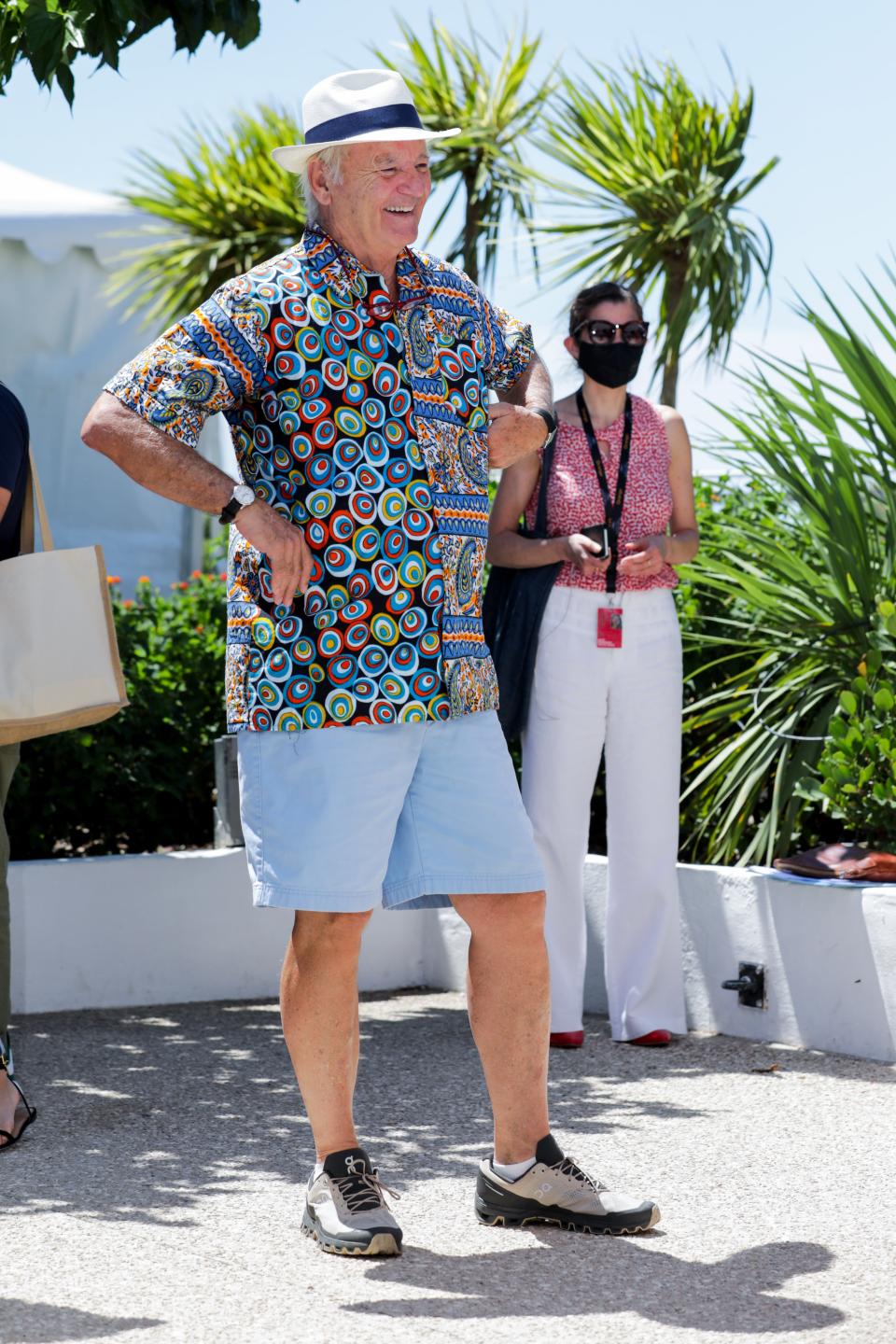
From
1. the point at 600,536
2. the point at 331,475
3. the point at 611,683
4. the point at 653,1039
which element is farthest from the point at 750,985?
the point at 331,475

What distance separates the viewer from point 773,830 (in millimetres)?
5348

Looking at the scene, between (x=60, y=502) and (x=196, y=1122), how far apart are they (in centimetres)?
697

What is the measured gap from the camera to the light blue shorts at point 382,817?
3096mm

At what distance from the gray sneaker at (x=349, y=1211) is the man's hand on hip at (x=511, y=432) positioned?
1.33 m

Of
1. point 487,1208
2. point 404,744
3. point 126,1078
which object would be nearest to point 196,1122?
point 126,1078

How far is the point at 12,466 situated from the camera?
12.6 ft

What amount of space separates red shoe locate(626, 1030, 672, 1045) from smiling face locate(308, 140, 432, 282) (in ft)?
8.57

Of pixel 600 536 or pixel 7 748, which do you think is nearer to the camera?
pixel 7 748

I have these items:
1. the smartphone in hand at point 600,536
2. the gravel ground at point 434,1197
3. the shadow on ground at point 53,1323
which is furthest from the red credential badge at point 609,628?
the shadow on ground at point 53,1323

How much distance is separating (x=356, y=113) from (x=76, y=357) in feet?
25.4

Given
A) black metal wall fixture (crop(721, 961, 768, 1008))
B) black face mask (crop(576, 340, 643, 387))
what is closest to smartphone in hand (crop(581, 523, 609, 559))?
black face mask (crop(576, 340, 643, 387))

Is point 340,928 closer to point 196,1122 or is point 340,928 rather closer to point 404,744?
point 404,744

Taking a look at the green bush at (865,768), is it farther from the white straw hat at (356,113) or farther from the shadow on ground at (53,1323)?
the shadow on ground at (53,1323)

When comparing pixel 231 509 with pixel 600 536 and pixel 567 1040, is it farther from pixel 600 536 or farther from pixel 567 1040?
pixel 567 1040
